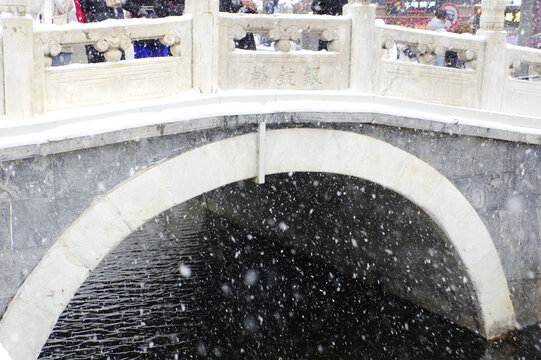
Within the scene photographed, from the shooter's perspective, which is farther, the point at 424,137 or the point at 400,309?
the point at 400,309

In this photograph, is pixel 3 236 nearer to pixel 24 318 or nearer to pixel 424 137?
pixel 24 318

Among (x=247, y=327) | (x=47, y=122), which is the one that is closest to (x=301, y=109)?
(x=47, y=122)

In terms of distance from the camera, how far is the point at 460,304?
819cm

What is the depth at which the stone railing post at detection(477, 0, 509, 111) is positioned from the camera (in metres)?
7.23

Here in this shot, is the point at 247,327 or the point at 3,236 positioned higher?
the point at 3,236

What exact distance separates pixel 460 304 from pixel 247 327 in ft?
8.15

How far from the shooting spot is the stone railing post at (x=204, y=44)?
5832mm

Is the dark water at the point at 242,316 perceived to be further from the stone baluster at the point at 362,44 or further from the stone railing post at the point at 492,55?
the stone baluster at the point at 362,44

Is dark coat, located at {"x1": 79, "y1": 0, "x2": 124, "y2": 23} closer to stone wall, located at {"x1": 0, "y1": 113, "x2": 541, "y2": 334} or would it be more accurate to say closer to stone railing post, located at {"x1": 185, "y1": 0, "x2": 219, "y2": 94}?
stone railing post, located at {"x1": 185, "y1": 0, "x2": 219, "y2": 94}

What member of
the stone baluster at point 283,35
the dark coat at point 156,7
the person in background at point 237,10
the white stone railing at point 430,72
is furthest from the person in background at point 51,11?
the white stone railing at point 430,72

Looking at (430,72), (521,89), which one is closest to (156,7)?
(430,72)

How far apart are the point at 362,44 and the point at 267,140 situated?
1254 millimetres

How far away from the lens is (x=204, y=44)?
591 cm

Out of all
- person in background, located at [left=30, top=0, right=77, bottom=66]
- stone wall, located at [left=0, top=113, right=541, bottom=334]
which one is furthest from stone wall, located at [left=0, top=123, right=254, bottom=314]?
person in background, located at [left=30, top=0, right=77, bottom=66]
